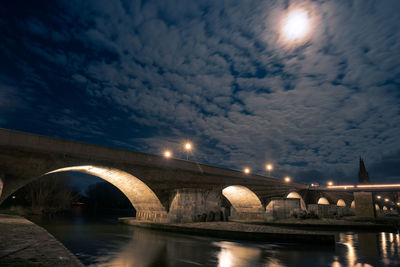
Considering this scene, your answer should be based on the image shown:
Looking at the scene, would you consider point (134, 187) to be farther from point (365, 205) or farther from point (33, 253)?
point (365, 205)

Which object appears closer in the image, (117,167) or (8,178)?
(8,178)

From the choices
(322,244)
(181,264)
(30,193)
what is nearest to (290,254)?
(322,244)

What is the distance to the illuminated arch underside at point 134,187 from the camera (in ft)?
60.7

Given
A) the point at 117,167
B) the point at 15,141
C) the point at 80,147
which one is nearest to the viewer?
the point at 15,141

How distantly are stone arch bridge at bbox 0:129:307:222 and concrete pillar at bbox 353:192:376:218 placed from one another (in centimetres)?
2178

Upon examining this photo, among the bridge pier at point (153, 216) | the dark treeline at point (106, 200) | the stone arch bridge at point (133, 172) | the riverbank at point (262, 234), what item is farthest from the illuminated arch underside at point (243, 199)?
the dark treeline at point (106, 200)

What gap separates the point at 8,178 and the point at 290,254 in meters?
13.9

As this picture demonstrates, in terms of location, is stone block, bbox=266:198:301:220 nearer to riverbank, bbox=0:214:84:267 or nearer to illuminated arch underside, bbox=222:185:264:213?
illuminated arch underside, bbox=222:185:264:213

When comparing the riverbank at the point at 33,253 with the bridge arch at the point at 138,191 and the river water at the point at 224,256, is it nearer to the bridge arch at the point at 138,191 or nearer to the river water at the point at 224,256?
the river water at the point at 224,256

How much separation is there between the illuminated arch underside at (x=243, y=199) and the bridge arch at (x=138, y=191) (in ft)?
39.0

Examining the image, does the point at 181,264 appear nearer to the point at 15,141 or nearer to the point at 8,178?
the point at 8,178

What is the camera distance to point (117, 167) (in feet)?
57.1

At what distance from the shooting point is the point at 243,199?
3453cm

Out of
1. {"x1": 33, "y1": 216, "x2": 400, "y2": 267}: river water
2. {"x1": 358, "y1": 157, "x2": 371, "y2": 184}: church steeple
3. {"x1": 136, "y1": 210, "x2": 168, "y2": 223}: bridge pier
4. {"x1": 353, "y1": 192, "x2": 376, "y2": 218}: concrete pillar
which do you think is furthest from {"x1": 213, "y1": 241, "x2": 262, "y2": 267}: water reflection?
{"x1": 358, "y1": 157, "x2": 371, "y2": 184}: church steeple
